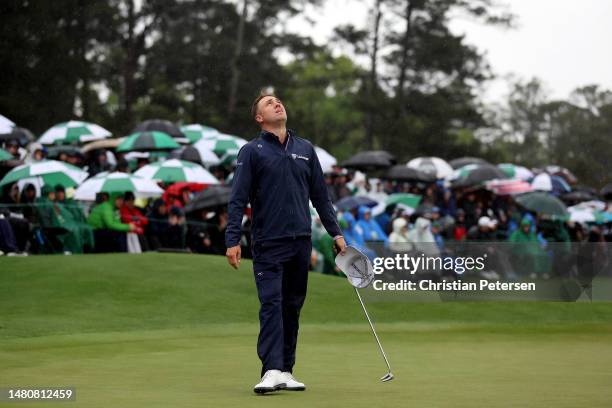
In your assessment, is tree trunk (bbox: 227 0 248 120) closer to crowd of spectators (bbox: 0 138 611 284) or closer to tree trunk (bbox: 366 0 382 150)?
tree trunk (bbox: 366 0 382 150)

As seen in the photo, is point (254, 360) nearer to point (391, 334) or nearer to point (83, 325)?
point (391, 334)

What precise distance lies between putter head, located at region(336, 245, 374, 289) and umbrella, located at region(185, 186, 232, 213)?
1326 centimetres

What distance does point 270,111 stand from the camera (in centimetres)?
945

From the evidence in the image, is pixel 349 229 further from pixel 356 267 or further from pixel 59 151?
pixel 356 267

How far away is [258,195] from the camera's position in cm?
958

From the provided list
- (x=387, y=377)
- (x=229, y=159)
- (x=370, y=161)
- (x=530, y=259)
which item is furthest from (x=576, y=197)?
(x=387, y=377)

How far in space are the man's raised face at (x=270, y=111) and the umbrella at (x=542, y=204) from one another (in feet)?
69.0

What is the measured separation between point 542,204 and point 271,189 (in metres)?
21.2

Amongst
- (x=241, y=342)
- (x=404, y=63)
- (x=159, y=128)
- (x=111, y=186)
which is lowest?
(x=241, y=342)

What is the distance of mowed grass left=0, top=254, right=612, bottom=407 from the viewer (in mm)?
8844

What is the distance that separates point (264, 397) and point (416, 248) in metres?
11.3

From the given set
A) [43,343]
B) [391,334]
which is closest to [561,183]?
[391,334]

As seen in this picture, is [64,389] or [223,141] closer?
[64,389]

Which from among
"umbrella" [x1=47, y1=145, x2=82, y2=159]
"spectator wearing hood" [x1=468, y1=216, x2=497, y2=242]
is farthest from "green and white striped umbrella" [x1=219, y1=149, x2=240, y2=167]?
"spectator wearing hood" [x1=468, y1=216, x2=497, y2=242]
